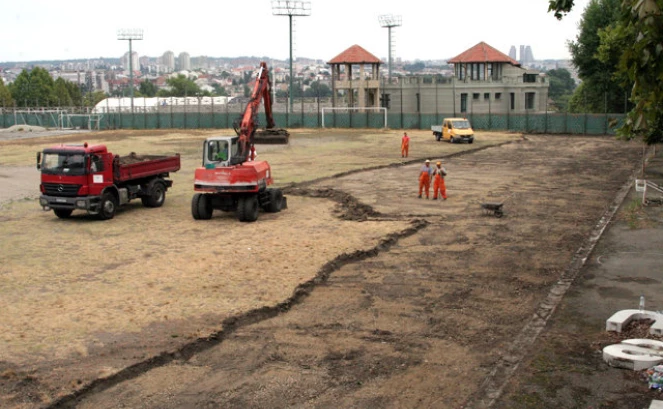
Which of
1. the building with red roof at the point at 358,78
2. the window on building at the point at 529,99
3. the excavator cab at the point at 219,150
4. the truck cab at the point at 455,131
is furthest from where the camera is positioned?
the building with red roof at the point at 358,78

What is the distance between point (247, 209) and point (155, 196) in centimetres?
474

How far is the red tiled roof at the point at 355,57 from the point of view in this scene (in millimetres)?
80000

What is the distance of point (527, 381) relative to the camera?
11.0 meters

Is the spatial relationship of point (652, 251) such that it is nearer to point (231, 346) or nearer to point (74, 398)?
point (231, 346)

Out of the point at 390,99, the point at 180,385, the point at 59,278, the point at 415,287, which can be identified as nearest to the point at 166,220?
the point at 59,278

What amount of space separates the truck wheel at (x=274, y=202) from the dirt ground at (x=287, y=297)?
1.31ft

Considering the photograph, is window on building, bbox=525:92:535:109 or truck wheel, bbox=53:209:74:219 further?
window on building, bbox=525:92:535:109

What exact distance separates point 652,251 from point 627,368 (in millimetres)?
8839

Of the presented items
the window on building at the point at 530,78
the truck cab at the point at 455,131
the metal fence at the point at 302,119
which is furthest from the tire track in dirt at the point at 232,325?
the window on building at the point at 530,78

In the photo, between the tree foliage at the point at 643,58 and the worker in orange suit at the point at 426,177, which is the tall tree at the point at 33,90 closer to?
the worker in orange suit at the point at 426,177

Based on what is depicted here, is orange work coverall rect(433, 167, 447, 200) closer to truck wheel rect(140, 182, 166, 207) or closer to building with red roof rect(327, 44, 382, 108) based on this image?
truck wheel rect(140, 182, 166, 207)

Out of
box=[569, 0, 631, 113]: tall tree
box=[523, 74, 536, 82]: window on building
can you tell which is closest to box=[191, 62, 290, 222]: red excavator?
box=[569, 0, 631, 113]: tall tree

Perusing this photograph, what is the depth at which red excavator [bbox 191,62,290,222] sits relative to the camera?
2364 cm

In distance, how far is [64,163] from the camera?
79.1ft
